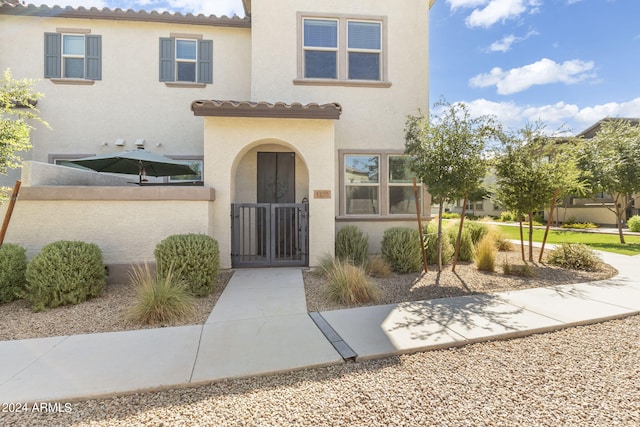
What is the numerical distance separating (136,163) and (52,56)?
558cm

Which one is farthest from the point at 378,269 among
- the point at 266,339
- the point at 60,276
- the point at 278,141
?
the point at 60,276

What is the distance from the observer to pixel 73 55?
9.30 m

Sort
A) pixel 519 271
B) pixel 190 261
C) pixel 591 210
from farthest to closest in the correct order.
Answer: pixel 591 210
pixel 519 271
pixel 190 261

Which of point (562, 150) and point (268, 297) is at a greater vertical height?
point (562, 150)

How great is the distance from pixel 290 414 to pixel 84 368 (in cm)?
243

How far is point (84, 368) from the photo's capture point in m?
3.17

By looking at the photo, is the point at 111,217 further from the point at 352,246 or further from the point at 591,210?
the point at 591,210

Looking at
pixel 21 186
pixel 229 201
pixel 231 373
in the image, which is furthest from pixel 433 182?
pixel 21 186

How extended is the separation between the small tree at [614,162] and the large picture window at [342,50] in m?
10.3

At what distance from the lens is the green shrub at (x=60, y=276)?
4.95m

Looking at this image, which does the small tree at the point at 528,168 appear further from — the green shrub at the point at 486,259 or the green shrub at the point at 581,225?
the green shrub at the point at 581,225

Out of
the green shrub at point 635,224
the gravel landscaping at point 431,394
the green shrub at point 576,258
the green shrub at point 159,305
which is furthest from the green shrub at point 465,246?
the green shrub at point 635,224

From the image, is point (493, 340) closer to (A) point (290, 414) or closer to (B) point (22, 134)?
(A) point (290, 414)

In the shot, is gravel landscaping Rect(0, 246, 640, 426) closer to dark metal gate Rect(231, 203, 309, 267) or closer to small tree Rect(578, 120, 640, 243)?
dark metal gate Rect(231, 203, 309, 267)
